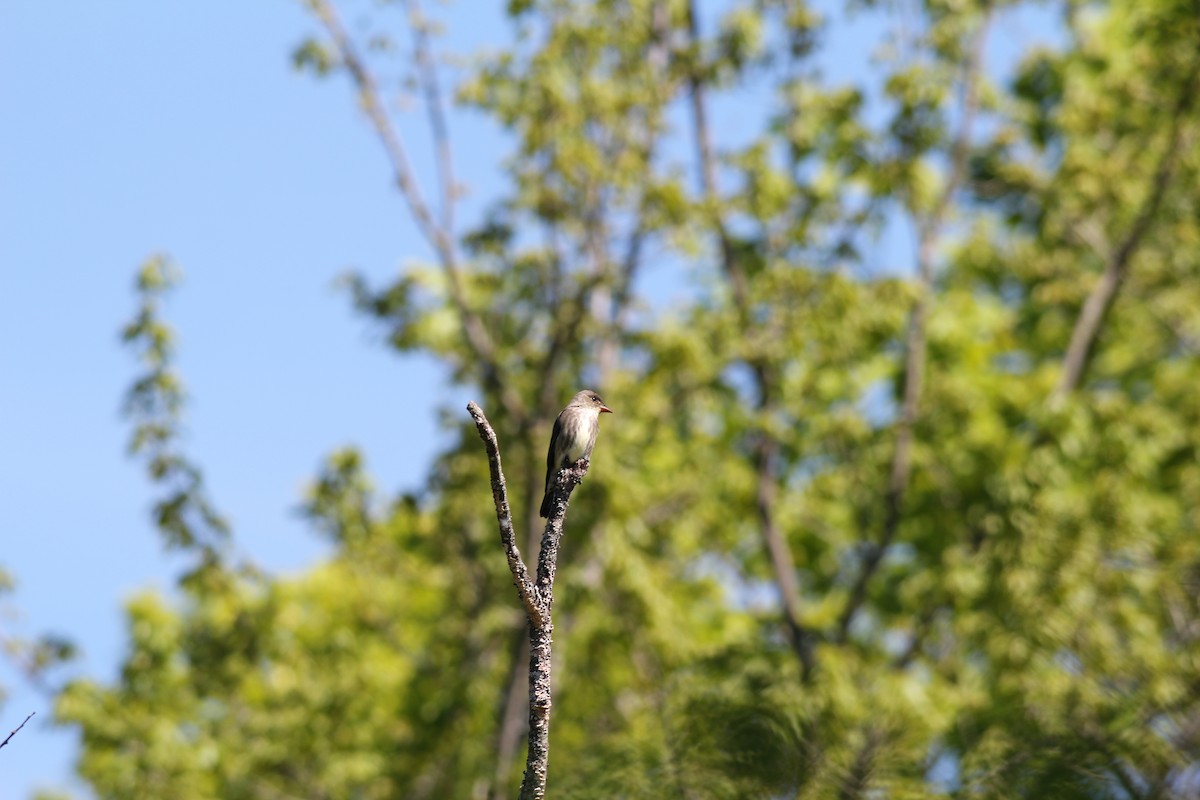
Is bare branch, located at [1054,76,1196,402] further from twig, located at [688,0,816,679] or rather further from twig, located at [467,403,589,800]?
twig, located at [467,403,589,800]

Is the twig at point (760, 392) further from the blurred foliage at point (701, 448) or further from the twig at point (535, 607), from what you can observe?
the twig at point (535, 607)

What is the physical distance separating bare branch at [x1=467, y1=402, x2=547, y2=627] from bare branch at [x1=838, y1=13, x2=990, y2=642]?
1169 cm

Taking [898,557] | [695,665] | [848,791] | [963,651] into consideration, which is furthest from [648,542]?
[848,791]

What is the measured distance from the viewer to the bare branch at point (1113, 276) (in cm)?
1577

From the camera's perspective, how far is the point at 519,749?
1529cm

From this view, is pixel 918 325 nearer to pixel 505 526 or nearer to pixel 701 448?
pixel 701 448

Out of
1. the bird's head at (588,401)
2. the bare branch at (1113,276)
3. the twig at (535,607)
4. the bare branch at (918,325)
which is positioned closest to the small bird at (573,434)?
the bird's head at (588,401)

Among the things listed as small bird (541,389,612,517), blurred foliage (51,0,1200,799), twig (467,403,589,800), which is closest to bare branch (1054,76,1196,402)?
blurred foliage (51,0,1200,799)

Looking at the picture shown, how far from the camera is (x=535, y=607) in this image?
420 centimetres

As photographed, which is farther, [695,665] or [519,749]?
[519,749]

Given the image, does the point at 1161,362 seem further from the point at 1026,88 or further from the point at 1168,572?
the point at 1168,572

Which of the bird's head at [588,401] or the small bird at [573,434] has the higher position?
the bird's head at [588,401]

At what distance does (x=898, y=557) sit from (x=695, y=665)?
959 centimetres

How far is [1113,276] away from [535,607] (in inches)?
566
